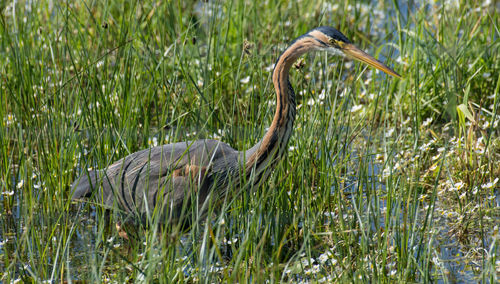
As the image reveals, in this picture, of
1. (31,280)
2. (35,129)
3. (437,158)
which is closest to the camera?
(31,280)

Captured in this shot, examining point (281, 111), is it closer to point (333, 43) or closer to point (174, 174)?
point (333, 43)

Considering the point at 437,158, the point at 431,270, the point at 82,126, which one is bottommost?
the point at 431,270

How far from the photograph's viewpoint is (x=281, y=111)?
3953 mm

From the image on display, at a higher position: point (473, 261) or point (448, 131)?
point (448, 131)

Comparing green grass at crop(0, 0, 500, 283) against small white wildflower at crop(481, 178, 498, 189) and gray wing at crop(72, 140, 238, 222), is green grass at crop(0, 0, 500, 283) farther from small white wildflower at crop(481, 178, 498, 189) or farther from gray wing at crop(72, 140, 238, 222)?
gray wing at crop(72, 140, 238, 222)

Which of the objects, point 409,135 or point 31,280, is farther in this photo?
point 409,135

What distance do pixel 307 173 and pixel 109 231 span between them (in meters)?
1.45

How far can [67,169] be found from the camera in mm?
4410

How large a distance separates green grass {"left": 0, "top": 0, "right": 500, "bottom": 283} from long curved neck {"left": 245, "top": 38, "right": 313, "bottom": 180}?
114 millimetres

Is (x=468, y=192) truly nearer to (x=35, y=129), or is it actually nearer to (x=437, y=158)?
(x=437, y=158)

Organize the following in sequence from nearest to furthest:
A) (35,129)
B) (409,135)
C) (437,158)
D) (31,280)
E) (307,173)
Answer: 1. (31,280)
2. (307,173)
3. (35,129)
4. (437,158)
5. (409,135)

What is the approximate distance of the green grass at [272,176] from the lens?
320 cm

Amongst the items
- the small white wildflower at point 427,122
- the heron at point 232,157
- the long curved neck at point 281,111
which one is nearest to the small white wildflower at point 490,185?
the heron at point 232,157

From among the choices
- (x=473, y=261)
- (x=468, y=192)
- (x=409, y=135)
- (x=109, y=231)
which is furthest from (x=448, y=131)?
(x=109, y=231)
